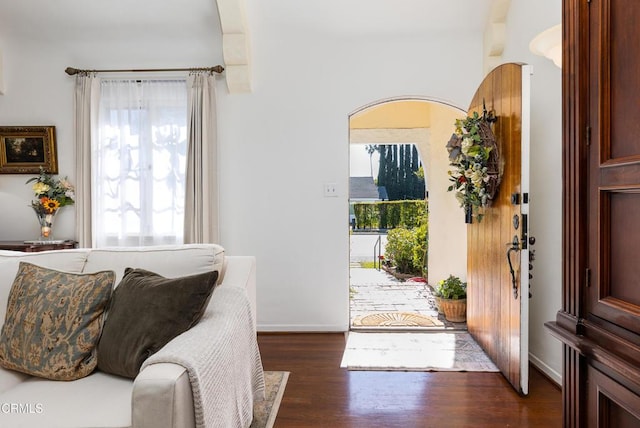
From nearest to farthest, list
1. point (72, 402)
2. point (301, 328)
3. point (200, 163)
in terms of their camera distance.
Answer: point (72, 402) < point (200, 163) < point (301, 328)

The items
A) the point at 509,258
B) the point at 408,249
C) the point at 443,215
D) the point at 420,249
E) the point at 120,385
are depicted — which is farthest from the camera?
the point at 408,249

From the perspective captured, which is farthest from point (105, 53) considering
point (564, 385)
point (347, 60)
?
point (564, 385)

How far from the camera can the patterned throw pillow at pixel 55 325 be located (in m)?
1.65

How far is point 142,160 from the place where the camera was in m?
3.78

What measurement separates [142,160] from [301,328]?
2.09m

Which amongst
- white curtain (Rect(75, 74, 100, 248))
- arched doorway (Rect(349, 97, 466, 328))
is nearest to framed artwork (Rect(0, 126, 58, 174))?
white curtain (Rect(75, 74, 100, 248))

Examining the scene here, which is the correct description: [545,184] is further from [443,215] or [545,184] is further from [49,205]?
[49,205]

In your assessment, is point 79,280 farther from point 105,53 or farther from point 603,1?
point 105,53

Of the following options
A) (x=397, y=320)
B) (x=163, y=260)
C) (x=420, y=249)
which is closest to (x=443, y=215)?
(x=420, y=249)

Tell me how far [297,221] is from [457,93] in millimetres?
1823

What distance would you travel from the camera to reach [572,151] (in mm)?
1200

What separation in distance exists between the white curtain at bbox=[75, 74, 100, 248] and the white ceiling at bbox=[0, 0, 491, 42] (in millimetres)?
482

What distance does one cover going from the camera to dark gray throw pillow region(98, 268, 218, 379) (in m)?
1.61

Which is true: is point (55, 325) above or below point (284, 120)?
below
